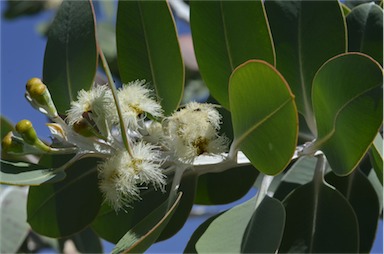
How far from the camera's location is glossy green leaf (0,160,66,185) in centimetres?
125

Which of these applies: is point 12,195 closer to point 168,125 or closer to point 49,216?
point 49,216

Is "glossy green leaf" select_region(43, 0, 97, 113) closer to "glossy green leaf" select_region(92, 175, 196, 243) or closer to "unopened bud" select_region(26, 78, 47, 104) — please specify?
"unopened bud" select_region(26, 78, 47, 104)

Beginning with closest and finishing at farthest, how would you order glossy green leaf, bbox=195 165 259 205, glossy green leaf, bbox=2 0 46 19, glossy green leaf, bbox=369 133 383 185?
1. glossy green leaf, bbox=369 133 383 185
2. glossy green leaf, bbox=195 165 259 205
3. glossy green leaf, bbox=2 0 46 19

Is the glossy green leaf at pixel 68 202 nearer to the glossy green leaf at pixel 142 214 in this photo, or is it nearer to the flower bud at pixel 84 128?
the glossy green leaf at pixel 142 214

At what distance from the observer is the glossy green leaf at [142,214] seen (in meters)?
1.39

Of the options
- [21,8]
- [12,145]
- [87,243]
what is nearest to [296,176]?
[12,145]

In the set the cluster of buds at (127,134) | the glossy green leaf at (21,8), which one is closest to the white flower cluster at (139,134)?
the cluster of buds at (127,134)

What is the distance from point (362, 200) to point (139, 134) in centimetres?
51

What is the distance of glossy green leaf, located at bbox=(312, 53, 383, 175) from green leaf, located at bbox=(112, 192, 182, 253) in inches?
10.8

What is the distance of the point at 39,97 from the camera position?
4.17ft

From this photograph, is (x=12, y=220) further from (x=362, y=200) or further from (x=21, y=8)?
(x=21, y=8)

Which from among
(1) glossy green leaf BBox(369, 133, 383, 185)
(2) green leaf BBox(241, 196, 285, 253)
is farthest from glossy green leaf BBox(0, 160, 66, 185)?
(1) glossy green leaf BBox(369, 133, 383, 185)

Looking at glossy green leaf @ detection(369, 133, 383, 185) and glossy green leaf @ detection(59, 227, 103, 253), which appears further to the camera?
glossy green leaf @ detection(59, 227, 103, 253)

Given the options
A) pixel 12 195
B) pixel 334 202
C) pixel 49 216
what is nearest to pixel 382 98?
pixel 334 202
